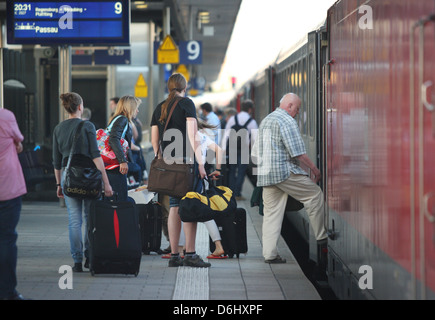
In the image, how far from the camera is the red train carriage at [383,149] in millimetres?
4090

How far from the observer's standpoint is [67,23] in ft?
43.7

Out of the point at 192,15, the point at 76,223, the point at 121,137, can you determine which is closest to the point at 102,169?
the point at 76,223

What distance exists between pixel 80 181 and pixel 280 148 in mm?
2075

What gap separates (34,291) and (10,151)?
4.51 feet

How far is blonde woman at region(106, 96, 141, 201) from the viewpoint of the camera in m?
9.38

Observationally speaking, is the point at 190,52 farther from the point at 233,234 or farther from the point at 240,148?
the point at 233,234

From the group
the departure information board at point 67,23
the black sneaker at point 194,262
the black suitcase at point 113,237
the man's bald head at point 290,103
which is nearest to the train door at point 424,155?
the black suitcase at point 113,237

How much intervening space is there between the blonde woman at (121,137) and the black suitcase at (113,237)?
4.29 ft

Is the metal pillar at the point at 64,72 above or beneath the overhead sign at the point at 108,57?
beneath

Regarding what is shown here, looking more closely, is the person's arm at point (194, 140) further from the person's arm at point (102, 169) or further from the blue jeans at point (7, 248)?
the blue jeans at point (7, 248)

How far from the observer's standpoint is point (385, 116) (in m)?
5.07

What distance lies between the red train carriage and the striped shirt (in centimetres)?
94

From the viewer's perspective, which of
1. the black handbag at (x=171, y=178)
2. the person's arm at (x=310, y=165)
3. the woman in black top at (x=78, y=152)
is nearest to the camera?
the woman in black top at (x=78, y=152)
